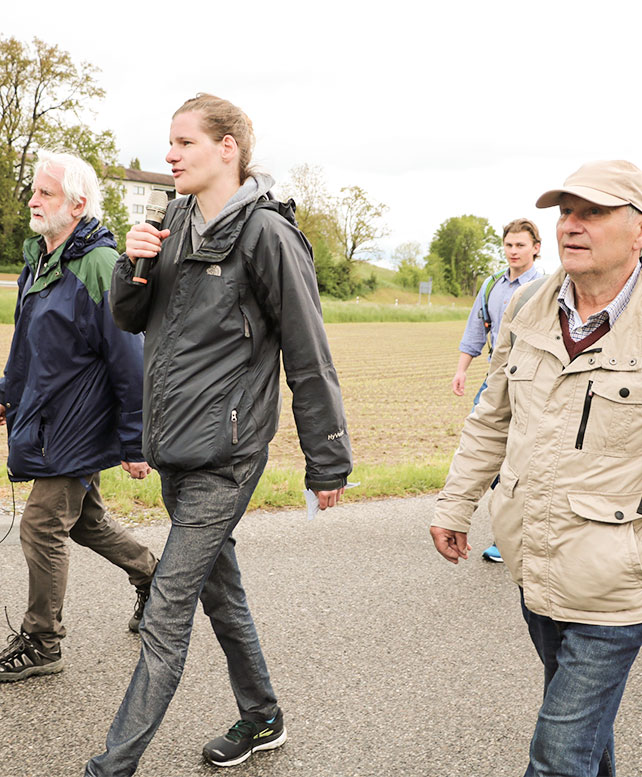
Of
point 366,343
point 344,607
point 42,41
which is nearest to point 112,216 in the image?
point 42,41

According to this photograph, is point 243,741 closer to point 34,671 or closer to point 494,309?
point 34,671

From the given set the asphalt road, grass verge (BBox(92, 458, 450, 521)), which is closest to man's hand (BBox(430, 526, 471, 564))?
the asphalt road

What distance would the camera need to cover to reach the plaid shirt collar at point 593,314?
2555 millimetres

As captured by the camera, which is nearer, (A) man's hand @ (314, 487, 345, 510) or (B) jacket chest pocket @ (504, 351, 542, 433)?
(B) jacket chest pocket @ (504, 351, 542, 433)

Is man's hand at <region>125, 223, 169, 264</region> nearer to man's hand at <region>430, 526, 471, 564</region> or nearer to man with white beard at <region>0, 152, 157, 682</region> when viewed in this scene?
man with white beard at <region>0, 152, 157, 682</region>

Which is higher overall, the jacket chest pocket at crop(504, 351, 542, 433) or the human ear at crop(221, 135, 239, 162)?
the human ear at crop(221, 135, 239, 162)

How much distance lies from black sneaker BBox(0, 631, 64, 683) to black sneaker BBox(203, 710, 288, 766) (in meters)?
1.02

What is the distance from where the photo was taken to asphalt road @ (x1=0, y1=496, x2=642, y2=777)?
338 centimetres

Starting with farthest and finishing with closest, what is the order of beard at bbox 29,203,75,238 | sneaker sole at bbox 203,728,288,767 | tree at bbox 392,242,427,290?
tree at bbox 392,242,427,290 < beard at bbox 29,203,75,238 < sneaker sole at bbox 203,728,288,767

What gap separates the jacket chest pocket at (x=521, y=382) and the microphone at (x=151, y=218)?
3.99 feet

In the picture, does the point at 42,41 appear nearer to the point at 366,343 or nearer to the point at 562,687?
the point at 366,343

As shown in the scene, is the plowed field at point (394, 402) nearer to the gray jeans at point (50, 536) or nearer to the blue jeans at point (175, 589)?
the gray jeans at point (50, 536)

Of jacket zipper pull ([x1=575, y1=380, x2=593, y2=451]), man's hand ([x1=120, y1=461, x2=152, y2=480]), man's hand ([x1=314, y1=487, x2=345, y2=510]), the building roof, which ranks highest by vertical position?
the building roof

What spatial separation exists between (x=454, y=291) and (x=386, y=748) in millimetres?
129960
